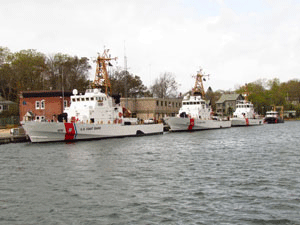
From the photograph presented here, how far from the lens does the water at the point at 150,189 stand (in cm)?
1286

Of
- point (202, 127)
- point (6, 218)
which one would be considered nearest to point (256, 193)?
point (6, 218)

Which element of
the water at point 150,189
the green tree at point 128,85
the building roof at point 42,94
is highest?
the green tree at point 128,85

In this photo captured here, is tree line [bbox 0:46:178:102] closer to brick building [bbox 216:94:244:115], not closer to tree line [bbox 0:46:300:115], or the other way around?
tree line [bbox 0:46:300:115]

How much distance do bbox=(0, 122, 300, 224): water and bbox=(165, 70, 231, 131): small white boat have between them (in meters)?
31.0

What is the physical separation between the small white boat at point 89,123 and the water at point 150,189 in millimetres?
10137

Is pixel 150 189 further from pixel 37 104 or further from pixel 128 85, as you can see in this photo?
pixel 128 85

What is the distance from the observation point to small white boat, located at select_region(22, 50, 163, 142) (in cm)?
3738

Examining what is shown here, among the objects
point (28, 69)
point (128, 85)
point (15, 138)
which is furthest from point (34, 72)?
point (15, 138)

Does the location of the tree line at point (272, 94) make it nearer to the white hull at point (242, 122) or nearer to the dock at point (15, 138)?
the white hull at point (242, 122)

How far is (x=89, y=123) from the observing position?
4025cm

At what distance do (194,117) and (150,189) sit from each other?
4614 centimetres

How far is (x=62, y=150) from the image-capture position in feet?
102

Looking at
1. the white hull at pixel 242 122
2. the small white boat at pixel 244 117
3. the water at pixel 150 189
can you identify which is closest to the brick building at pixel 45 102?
the water at pixel 150 189

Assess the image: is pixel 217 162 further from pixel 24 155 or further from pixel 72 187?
pixel 24 155
